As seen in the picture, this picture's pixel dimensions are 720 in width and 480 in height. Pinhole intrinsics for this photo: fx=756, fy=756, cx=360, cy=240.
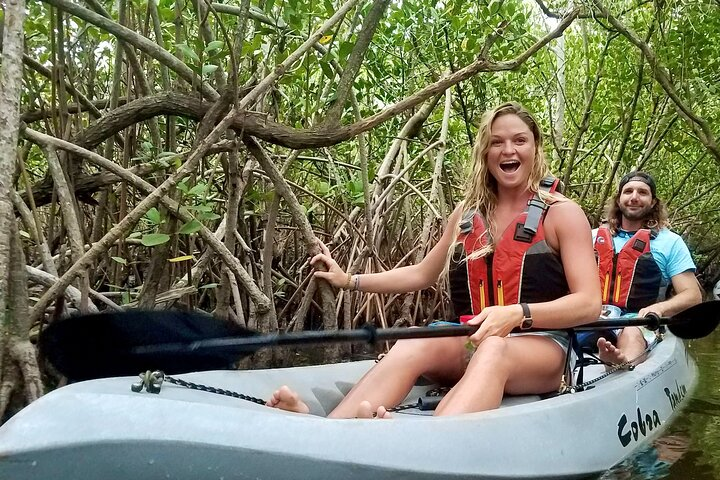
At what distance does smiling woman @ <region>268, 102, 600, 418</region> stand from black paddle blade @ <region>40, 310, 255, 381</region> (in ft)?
0.93

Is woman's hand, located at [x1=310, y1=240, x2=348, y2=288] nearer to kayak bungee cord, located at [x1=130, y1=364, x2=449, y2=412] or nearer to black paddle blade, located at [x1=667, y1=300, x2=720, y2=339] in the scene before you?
kayak bungee cord, located at [x1=130, y1=364, x2=449, y2=412]

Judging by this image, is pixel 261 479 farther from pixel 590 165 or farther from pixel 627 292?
pixel 590 165

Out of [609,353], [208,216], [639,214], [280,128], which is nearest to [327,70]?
[280,128]

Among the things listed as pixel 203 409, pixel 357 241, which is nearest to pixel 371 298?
pixel 357 241

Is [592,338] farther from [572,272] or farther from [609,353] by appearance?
[572,272]

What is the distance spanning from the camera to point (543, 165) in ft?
7.94

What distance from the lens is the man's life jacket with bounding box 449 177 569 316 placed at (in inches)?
90.0

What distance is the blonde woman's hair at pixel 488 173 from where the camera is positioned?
239cm

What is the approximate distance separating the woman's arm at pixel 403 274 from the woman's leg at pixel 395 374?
36 centimetres

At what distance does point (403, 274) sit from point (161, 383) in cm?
114

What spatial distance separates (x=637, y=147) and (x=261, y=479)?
6043mm

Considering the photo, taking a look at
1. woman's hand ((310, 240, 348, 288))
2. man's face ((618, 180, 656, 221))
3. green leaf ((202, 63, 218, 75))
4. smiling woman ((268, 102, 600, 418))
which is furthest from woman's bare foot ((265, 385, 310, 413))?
man's face ((618, 180, 656, 221))

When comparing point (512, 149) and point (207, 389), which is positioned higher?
point (512, 149)

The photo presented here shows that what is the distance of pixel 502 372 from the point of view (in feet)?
6.75
